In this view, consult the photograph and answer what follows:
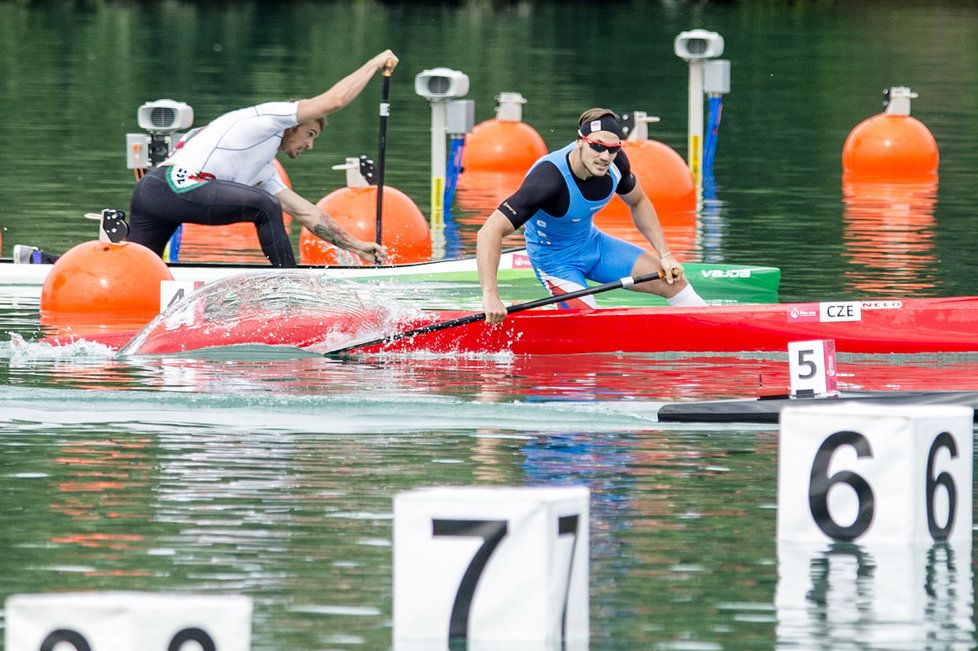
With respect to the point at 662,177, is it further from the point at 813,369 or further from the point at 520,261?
the point at 813,369

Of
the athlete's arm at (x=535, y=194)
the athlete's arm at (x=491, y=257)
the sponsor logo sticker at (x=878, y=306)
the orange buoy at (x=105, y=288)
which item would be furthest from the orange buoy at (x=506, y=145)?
the athlete's arm at (x=491, y=257)

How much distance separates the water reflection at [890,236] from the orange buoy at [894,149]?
0.30 m

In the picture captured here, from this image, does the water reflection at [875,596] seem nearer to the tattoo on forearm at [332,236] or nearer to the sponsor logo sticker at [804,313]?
the sponsor logo sticker at [804,313]

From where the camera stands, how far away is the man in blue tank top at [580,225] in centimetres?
1078

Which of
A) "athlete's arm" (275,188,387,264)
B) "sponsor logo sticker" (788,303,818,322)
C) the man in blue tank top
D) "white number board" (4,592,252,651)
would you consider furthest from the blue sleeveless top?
"white number board" (4,592,252,651)

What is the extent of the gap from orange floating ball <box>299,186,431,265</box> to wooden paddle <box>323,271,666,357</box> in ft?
11.9

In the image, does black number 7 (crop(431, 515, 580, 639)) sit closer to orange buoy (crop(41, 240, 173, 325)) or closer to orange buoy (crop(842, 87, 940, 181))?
orange buoy (crop(41, 240, 173, 325))

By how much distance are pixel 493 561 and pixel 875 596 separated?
1548 mm

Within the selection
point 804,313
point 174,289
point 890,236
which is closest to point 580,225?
point 804,313

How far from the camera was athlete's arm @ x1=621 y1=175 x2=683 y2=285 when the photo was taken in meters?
11.2

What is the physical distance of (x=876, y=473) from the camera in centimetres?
700

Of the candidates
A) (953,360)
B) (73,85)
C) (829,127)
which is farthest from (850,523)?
(73,85)

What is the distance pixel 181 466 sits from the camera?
8734mm

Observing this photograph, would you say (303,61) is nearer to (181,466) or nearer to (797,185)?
(797,185)
